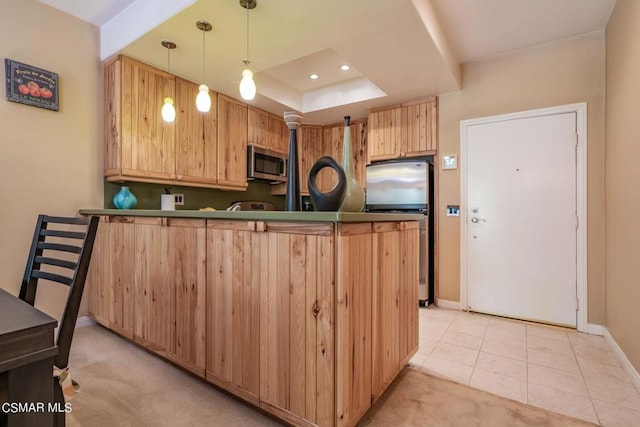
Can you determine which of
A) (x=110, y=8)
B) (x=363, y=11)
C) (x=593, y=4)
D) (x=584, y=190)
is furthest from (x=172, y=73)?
(x=584, y=190)

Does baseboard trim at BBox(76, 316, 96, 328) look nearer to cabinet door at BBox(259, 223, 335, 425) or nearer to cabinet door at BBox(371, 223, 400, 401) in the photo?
cabinet door at BBox(259, 223, 335, 425)

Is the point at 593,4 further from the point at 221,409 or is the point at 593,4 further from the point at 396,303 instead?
the point at 221,409

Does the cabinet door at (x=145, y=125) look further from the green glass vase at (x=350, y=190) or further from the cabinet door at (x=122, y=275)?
the green glass vase at (x=350, y=190)

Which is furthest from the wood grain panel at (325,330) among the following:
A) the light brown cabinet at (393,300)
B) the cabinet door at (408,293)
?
the cabinet door at (408,293)

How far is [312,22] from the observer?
6.93 feet

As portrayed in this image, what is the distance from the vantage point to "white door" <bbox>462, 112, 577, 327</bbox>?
2.67 metres

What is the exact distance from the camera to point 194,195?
11.2ft

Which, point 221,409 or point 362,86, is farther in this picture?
point 362,86

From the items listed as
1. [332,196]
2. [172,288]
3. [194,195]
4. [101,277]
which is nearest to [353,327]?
[332,196]

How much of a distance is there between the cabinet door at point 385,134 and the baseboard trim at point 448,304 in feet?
5.70

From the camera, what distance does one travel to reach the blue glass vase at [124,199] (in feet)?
8.73

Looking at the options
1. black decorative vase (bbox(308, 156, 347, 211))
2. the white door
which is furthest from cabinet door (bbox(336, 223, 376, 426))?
the white door

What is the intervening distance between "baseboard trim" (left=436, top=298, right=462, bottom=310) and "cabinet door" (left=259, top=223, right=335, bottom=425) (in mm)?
2503

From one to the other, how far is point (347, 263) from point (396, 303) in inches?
24.6
